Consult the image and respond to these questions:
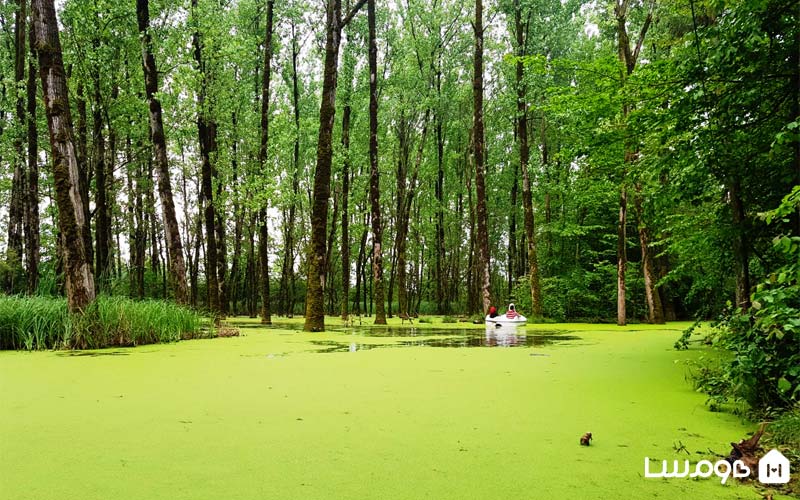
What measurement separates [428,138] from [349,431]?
20255 millimetres

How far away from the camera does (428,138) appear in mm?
21312

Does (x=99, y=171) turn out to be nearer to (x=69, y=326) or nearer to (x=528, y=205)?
(x=69, y=326)

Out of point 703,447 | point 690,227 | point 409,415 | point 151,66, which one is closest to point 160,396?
point 409,415

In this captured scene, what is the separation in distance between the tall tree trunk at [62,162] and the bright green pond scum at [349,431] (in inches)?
66.9

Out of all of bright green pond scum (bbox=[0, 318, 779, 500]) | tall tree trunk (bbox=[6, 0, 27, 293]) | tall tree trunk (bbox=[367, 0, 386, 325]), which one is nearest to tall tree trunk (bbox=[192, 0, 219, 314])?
tall tree trunk (bbox=[6, 0, 27, 293])

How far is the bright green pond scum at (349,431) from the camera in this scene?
142 centimetres

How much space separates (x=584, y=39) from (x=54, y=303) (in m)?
17.3

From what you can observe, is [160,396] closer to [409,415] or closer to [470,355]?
[409,415]

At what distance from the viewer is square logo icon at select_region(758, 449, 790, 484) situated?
149 centimetres

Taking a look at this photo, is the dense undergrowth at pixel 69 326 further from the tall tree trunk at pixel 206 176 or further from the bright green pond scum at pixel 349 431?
the tall tree trunk at pixel 206 176

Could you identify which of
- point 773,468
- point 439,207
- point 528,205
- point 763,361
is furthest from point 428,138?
point 773,468

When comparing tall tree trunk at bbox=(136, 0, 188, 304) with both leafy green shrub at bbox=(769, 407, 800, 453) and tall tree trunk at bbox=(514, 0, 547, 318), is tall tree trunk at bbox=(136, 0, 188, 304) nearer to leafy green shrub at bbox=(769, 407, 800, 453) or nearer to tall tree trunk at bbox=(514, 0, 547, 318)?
tall tree trunk at bbox=(514, 0, 547, 318)

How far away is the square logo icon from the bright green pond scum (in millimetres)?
138

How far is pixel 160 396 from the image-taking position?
2611mm
